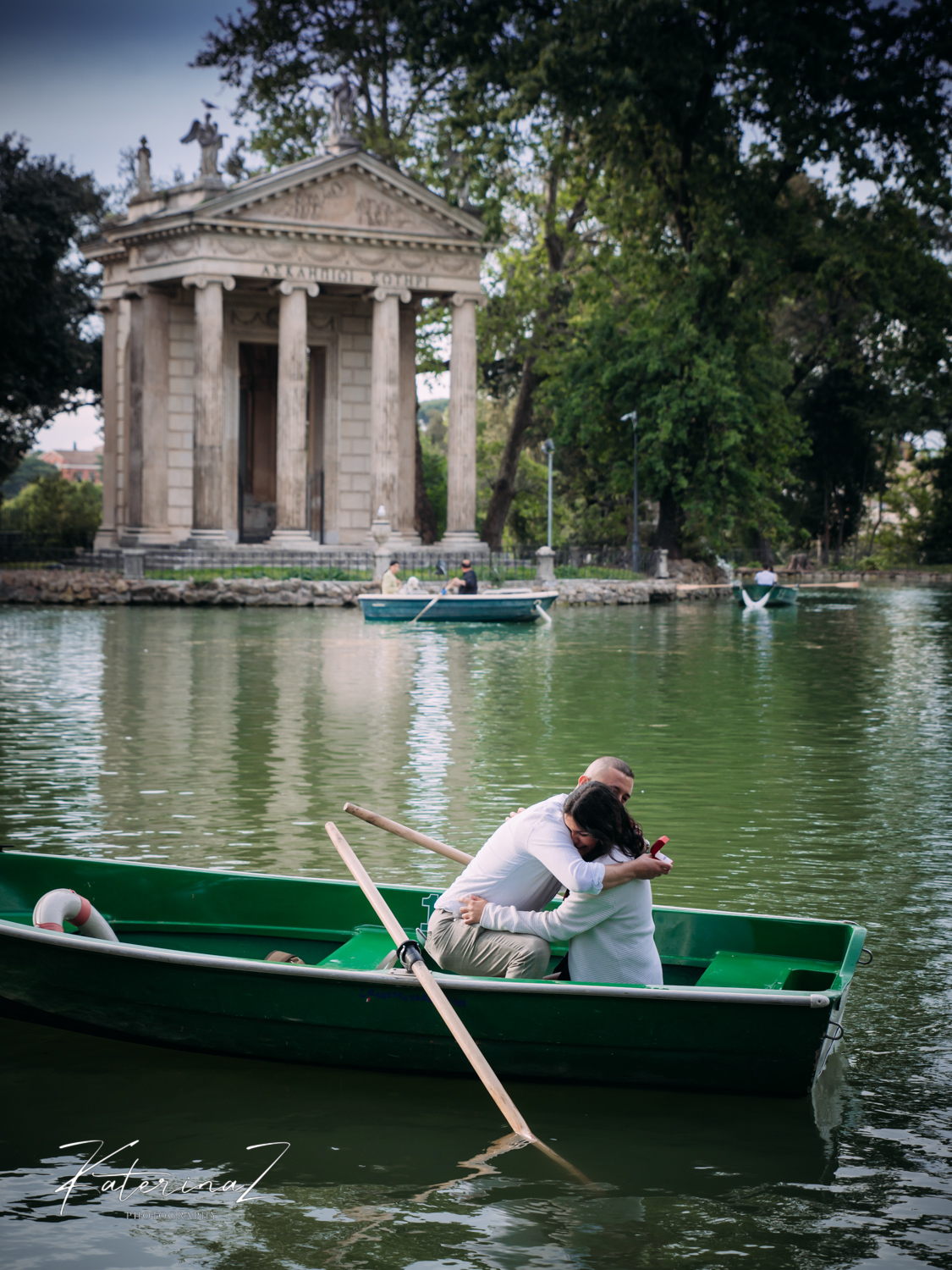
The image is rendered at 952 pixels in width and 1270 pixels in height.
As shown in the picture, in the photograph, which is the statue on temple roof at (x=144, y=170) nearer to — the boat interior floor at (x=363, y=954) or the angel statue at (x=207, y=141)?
the angel statue at (x=207, y=141)

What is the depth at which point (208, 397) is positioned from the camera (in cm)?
4622

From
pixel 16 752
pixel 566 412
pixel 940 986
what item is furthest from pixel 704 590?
pixel 940 986

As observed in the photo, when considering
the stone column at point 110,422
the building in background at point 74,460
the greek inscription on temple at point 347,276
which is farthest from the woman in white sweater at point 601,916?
the building in background at point 74,460

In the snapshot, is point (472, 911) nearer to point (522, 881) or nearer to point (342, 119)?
point (522, 881)

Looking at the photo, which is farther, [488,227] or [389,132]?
[389,132]

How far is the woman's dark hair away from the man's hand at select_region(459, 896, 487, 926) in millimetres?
653

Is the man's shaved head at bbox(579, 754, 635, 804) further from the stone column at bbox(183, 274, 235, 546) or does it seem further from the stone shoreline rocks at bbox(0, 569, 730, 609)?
the stone column at bbox(183, 274, 235, 546)

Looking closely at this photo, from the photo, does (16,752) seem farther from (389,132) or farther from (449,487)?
(389,132)

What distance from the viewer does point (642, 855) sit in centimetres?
632

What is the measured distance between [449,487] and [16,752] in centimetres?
3610

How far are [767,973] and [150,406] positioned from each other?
4554 centimetres

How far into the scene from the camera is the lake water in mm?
5117

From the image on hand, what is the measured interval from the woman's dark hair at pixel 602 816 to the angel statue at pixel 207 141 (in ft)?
147

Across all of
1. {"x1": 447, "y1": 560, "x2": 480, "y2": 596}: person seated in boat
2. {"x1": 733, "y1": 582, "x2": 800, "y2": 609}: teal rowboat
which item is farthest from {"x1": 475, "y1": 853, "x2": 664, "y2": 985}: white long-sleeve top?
{"x1": 733, "y1": 582, "x2": 800, "y2": 609}: teal rowboat
